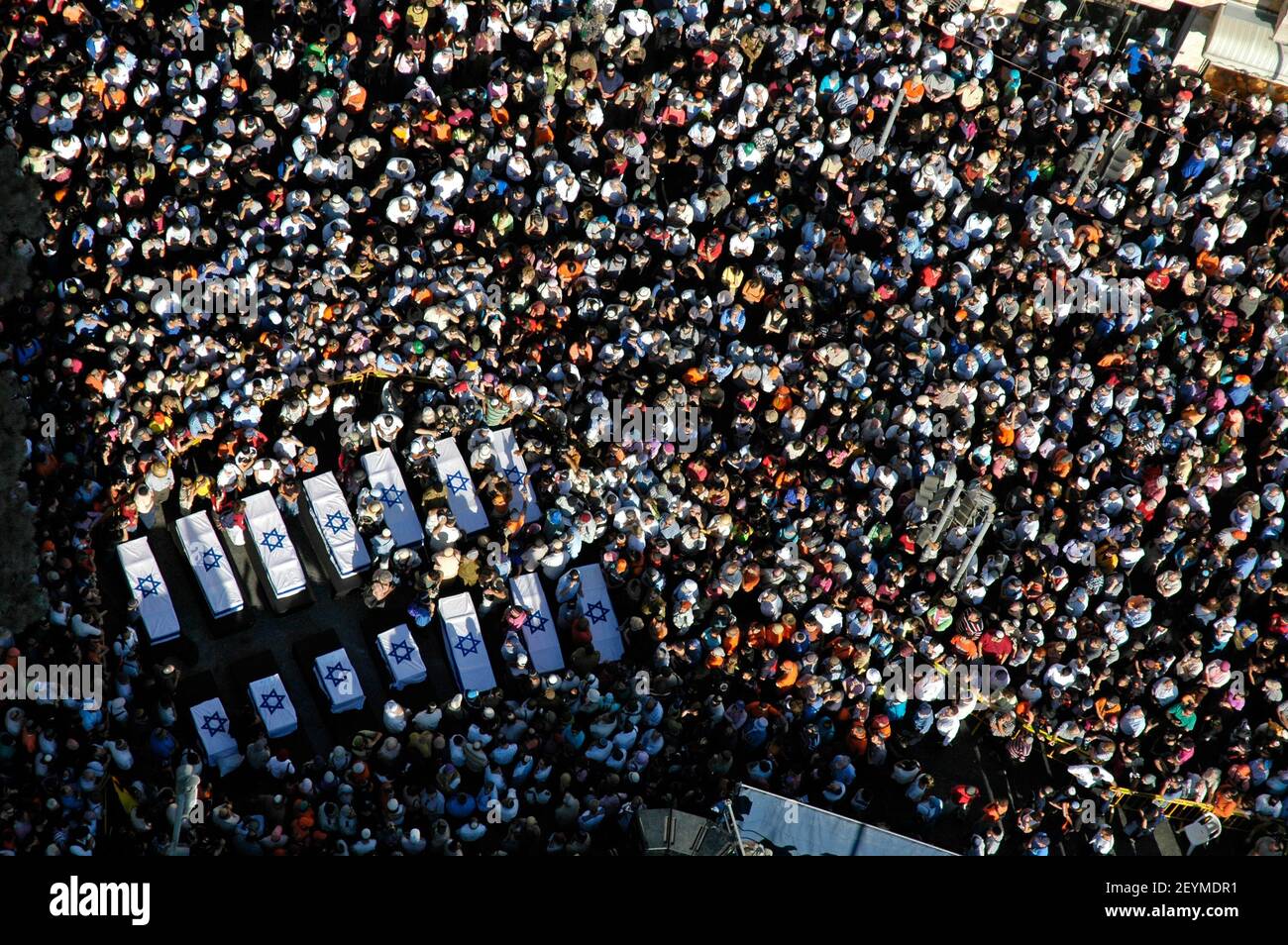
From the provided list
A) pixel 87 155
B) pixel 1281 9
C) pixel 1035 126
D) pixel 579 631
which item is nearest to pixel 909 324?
pixel 1035 126

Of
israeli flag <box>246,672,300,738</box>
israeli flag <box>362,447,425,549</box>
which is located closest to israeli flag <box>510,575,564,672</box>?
israeli flag <box>362,447,425,549</box>

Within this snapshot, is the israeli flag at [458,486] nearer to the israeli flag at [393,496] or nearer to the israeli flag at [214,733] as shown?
the israeli flag at [393,496]

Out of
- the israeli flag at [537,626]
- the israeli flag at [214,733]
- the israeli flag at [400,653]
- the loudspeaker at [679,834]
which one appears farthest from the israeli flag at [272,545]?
the loudspeaker at [679,834]

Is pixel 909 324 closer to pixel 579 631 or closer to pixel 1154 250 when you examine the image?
pixel 1154 250

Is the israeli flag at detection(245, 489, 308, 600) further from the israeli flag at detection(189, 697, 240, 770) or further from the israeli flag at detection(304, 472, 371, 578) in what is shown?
the israeli flag at detection(189, 697, 240, 770)

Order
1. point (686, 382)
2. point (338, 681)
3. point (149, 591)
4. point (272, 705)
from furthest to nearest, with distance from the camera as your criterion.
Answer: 1. point (686, 382)
2. point (338, 681)
3. point (149, 591)
4. point (272, 705)

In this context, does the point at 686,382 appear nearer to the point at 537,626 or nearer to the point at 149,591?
the point at 537,626

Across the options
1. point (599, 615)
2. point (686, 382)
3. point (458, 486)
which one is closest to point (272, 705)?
point (458, 486)
